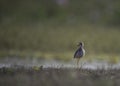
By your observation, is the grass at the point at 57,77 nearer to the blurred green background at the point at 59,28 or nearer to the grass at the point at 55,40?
the blurred green background at the point at 59,28

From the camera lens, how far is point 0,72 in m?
17.3

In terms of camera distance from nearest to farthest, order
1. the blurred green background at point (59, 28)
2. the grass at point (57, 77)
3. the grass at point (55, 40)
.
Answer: the grass at point (57, 77), the grass at point (55, 40), the blurred green background at point (59, 28)

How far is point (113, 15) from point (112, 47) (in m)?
12.9

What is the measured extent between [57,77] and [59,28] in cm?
2528

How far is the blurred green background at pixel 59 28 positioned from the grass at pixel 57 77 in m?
12.2

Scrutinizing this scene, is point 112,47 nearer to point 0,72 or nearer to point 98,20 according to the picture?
point 98,20

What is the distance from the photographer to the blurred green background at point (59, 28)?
116 ft

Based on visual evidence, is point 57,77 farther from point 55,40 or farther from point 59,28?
point 59,28

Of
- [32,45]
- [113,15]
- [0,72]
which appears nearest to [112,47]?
[32,45]

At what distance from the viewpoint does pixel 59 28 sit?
41.4 meters

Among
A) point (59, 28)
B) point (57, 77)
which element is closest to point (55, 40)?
point (59, 28)

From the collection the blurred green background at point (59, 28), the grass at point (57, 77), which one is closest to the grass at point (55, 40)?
the blurred green background at point (59, 28)

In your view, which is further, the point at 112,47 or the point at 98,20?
the point at 98,20

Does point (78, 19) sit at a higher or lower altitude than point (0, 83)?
higher
